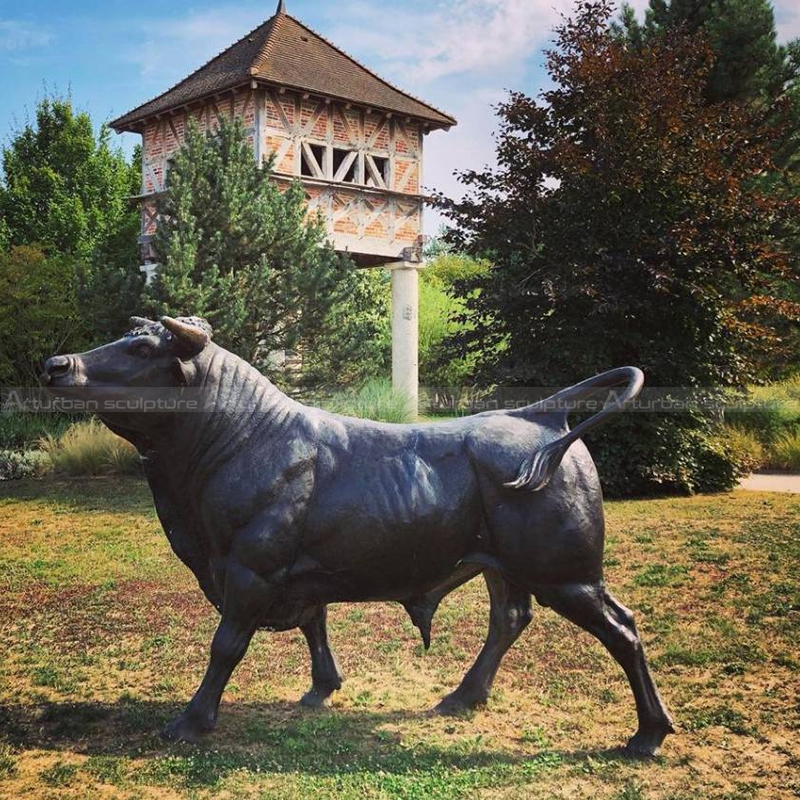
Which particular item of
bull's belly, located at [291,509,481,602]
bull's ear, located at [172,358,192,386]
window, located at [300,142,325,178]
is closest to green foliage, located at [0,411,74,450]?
window, located at [300,142,325,178]

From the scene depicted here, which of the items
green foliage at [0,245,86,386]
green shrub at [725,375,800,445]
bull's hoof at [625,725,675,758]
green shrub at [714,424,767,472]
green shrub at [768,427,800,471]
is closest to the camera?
bull's hoof at [625,725,675,758]

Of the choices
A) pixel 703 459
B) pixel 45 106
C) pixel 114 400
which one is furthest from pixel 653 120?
pixel 45 106

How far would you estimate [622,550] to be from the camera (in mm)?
8688

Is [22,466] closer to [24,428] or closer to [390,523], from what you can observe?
[24,428]

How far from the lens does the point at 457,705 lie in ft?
15.3

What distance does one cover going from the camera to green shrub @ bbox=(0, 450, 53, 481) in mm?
15258

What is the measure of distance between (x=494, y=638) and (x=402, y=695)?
668 millimetres

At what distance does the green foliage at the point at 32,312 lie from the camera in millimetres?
19156

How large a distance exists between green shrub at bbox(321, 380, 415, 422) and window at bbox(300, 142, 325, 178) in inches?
270

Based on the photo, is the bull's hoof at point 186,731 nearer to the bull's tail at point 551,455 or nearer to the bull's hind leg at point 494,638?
the bull's hind leg at point 494,638

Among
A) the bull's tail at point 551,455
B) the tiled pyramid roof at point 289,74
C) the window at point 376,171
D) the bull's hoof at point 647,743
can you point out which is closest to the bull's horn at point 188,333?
the bull's tail at point 551,455

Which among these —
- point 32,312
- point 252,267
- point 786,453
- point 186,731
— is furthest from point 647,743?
point 32,312

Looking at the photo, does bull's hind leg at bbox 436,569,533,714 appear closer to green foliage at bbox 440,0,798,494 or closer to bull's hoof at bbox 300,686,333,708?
bull's hoof at bbox 300,686,333,708

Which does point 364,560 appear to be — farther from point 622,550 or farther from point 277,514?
point 622,550
